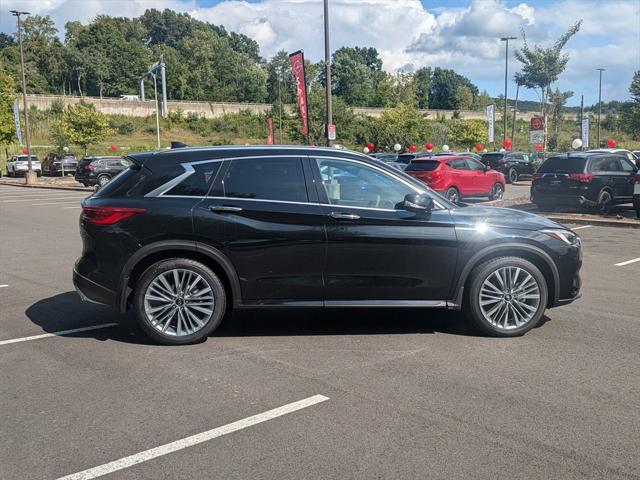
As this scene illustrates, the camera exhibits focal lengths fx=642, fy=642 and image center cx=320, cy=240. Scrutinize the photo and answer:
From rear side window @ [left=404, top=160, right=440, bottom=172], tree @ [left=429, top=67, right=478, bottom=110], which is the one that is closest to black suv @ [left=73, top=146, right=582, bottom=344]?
rear side window @ [left=404, top=160, right=440, bottom=172]

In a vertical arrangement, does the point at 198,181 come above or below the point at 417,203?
above

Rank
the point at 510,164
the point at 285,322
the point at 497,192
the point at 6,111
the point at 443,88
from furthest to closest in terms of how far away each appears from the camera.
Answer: the point at 443,88, the point at 6,111, the point at 510,164, the point at 497,192, the point at 285,322

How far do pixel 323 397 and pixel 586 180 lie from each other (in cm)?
1303

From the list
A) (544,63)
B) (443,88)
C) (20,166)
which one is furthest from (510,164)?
(443,88)

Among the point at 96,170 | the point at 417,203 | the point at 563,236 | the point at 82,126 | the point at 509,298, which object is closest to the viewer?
the point at 417,203

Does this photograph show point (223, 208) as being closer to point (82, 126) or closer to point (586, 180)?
point (586, 180)

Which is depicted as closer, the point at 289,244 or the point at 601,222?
the point at 289,244

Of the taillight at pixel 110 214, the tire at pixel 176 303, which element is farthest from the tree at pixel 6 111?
the tire at pixel 176 303

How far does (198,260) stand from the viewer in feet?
18.9

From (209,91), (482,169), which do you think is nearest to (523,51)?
(482,169)

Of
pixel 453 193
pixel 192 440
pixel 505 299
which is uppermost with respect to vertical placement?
pixel 453 193

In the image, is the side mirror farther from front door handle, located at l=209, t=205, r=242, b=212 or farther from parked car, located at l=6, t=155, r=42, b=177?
parked car, located at l=6, t=155, r=42, b=177

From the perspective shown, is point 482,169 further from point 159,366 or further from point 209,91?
point 209,91

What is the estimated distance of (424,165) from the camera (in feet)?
66.1
